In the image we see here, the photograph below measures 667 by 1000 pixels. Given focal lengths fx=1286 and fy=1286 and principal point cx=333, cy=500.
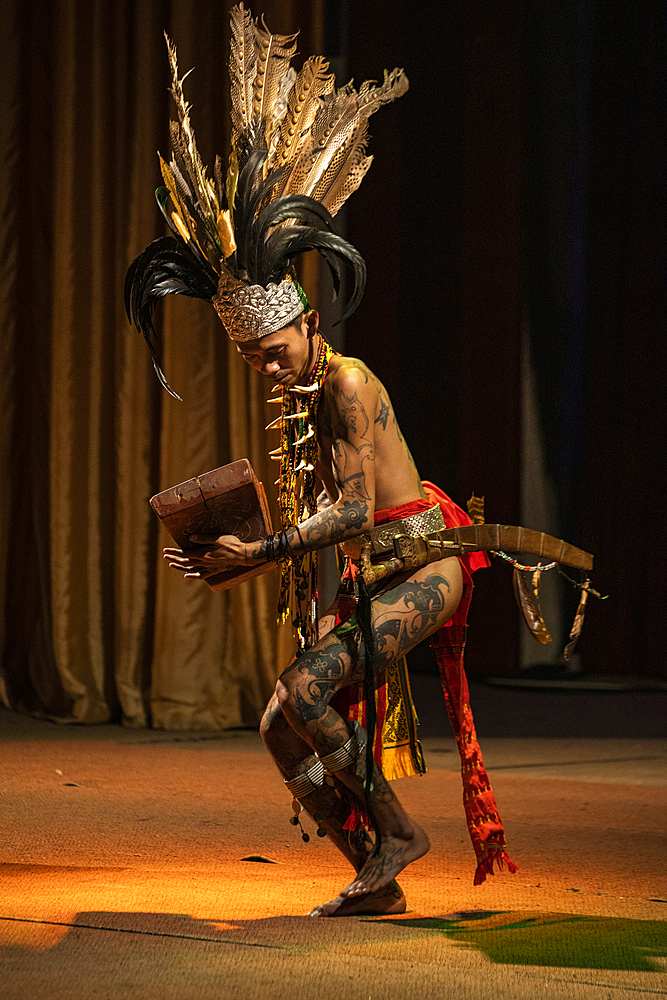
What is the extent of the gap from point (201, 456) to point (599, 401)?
2514 mm

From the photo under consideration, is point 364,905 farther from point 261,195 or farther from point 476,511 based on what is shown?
point 261,195

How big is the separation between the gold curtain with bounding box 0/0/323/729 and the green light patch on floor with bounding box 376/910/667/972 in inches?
110

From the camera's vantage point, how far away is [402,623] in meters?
2.75

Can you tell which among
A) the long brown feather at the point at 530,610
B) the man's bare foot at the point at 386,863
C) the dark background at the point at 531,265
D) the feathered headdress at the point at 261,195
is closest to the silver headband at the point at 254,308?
the feathered headdress at the point at 261,195

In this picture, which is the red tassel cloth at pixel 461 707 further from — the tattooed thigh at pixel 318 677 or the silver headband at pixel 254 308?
the silver headband at pixel 254 308

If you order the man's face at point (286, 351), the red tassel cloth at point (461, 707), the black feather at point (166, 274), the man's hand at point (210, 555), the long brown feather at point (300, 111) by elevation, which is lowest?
the red tassel cloth at point (461, 707)

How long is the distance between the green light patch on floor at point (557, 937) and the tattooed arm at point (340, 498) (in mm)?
816

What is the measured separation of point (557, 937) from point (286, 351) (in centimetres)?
135

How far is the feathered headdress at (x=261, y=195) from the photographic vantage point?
2.80 metres

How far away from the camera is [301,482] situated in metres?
2.90

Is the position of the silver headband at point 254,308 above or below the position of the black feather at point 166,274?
below

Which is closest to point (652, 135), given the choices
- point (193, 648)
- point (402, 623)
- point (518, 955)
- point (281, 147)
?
point (193, 648)

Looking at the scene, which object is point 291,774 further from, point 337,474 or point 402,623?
point 337,474

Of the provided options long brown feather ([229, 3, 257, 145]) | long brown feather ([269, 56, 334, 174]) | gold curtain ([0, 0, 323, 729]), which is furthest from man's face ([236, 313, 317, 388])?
gold curtain ([0, 0, 323, 729])
